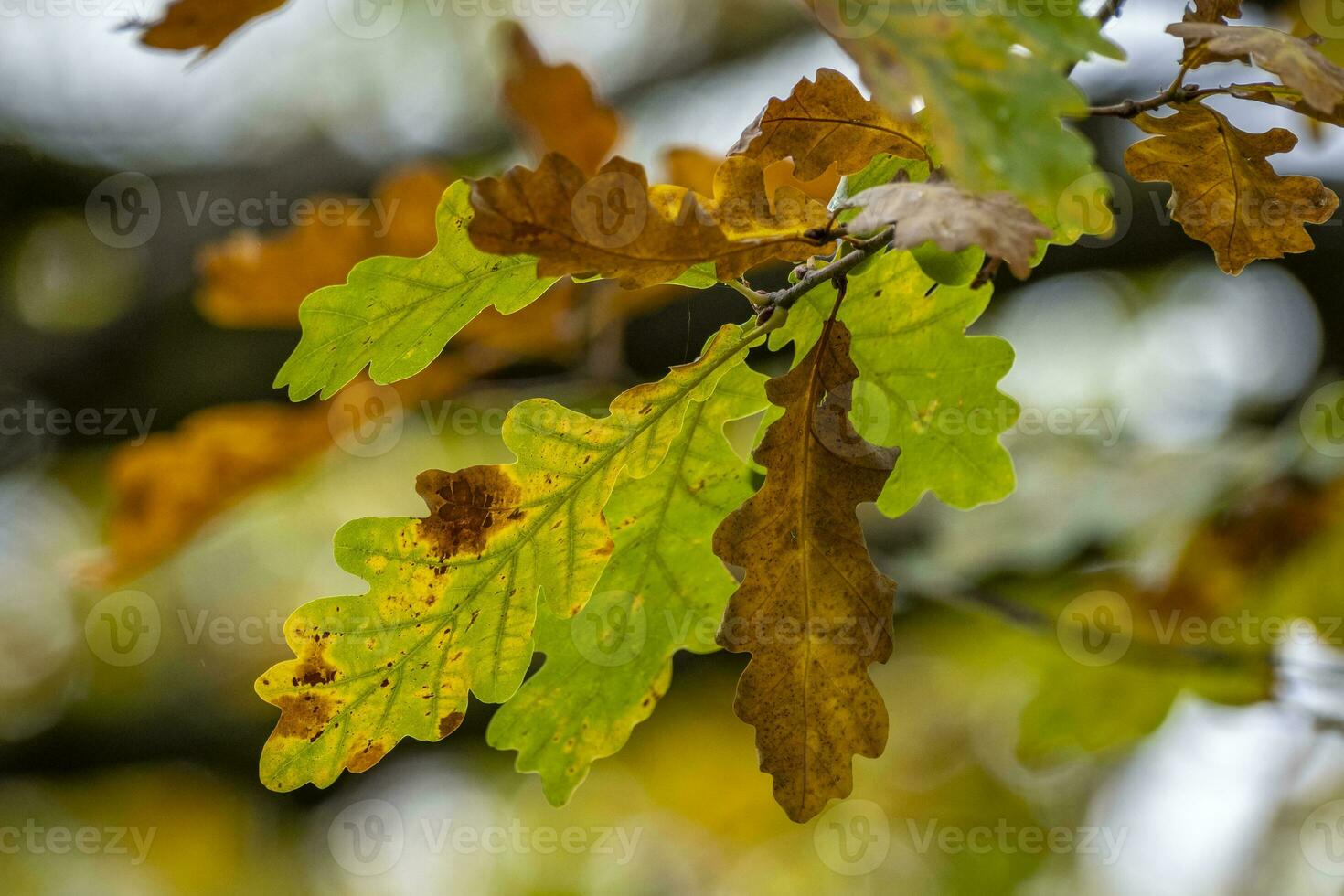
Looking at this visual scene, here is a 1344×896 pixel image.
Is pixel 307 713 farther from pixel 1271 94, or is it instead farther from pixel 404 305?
pixel 1271 94

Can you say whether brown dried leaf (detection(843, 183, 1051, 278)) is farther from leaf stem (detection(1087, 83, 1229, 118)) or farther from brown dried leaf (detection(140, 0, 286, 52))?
brown dried leaf (detection(140, 0, 286, 52))

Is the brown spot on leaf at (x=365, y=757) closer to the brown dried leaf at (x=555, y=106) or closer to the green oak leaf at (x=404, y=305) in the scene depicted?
the green oak leaf at (x=404, y=305)

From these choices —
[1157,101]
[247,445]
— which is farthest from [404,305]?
[247,445]

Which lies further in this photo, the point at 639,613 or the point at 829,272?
the point at 639,613

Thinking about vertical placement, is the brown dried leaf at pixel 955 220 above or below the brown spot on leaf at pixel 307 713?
above

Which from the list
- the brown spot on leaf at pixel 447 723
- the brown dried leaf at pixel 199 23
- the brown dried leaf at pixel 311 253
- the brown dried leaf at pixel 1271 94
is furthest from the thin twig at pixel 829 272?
the brown dried leaf at pixel 311 253

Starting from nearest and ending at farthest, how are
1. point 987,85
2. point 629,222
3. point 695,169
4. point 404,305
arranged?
point 987,85, point 629,222, point 404,305, point 695,169

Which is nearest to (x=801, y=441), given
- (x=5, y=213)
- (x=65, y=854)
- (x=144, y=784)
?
(x=5, y=213)
